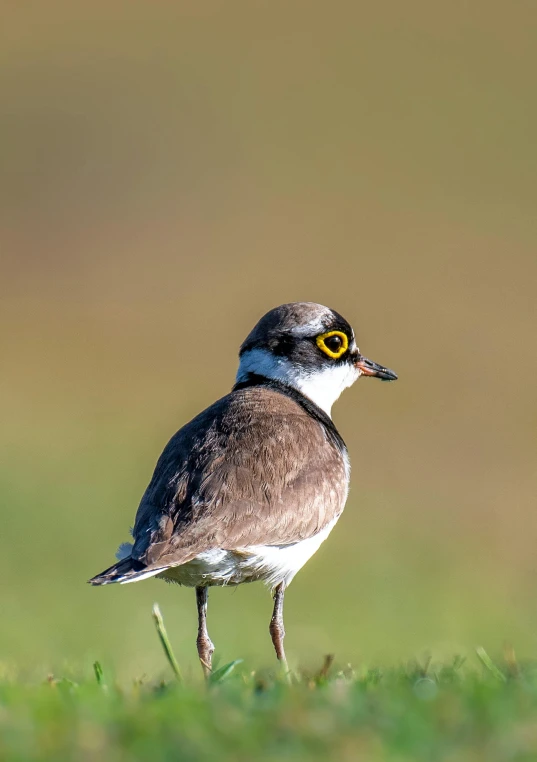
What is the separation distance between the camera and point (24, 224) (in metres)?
38.7

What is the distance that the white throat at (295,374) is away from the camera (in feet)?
28.0

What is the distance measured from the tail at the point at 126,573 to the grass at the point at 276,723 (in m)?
1.12

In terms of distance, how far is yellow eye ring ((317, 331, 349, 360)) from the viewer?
8641 millimetres

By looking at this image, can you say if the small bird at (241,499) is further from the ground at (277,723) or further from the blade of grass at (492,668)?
the ground at (277,723)

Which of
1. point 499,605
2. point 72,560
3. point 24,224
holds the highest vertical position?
point 24,224

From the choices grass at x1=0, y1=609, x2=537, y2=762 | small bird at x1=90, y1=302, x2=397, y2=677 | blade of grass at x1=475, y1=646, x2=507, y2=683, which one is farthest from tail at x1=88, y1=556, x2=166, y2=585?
blade of grass at x1=475, y1=646, x2=507, y2=683

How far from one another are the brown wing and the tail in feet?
0.14

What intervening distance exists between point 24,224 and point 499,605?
26.6 meters

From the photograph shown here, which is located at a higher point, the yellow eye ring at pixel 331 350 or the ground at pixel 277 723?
the yellow eye ring at pixel 331 350

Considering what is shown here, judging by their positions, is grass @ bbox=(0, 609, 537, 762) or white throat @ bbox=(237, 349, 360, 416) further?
white throat @ bbox=(237, 349, 360, 416)

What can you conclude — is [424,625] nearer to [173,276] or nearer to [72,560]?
[72,560]

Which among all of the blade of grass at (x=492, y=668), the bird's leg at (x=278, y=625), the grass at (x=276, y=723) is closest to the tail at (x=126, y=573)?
the grass at (x=276, y=723)

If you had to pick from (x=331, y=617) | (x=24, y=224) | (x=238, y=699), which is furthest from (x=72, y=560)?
(x=24, y=224)

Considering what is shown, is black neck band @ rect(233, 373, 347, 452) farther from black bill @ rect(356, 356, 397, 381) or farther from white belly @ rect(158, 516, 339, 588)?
white belly @ rect(158, 516, 339, 588)
